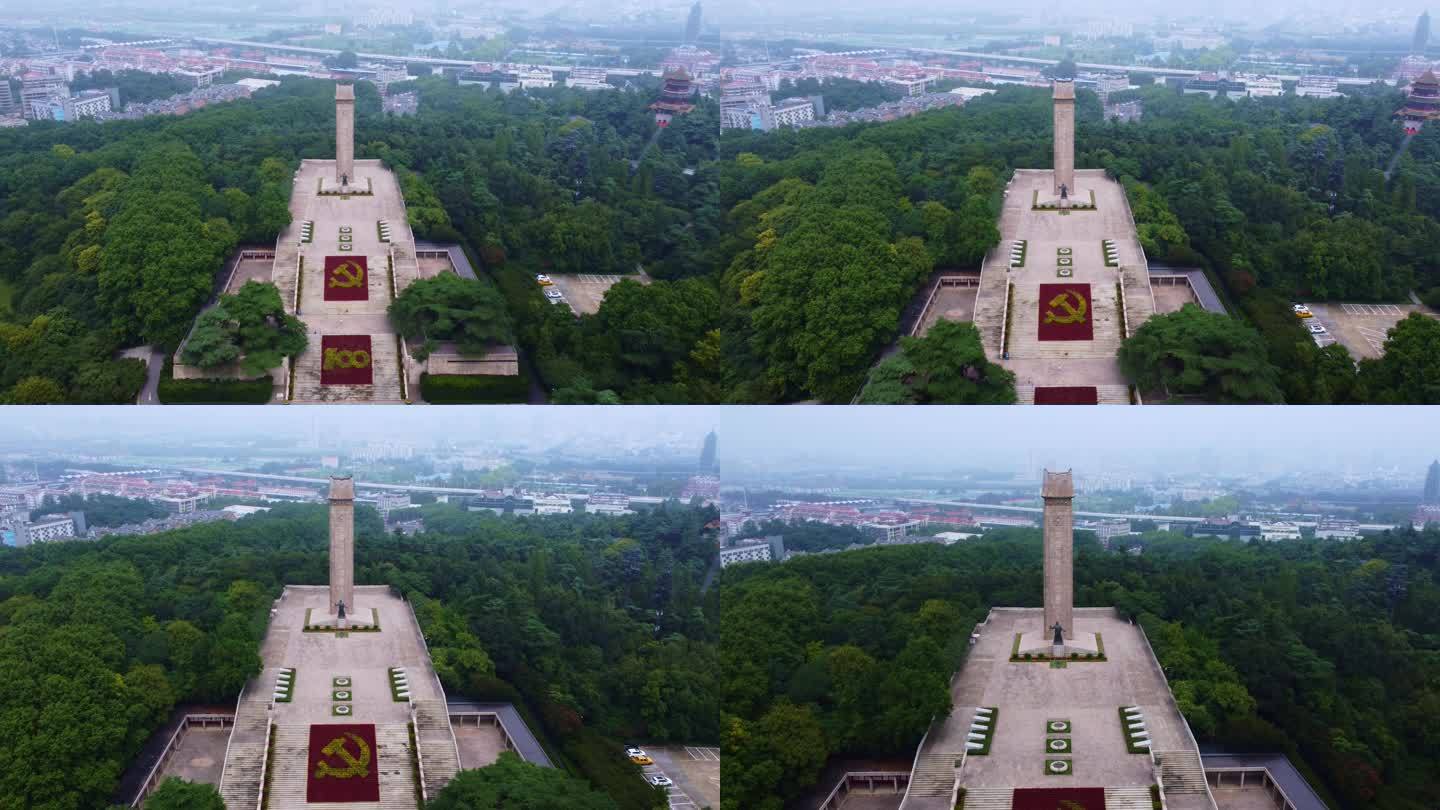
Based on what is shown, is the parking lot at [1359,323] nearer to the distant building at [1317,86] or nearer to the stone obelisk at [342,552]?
the distant building at [1317,86]

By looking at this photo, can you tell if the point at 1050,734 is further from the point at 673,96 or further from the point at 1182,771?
the point at 673,96

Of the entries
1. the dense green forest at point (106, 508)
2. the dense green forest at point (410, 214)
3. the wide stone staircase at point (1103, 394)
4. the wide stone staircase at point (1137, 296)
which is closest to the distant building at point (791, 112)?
the dense green forest at point (410, 214)

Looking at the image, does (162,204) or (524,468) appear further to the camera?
(162,204)

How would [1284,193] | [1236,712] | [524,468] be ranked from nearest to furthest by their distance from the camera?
[1236,712], [524,468], [1284,193]

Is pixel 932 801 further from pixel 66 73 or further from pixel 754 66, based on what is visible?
pixel 66 73

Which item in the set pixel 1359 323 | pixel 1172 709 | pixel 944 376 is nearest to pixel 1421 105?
pixel 1359 323

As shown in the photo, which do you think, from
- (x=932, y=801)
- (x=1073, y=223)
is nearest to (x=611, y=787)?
(x=932, y=801)
